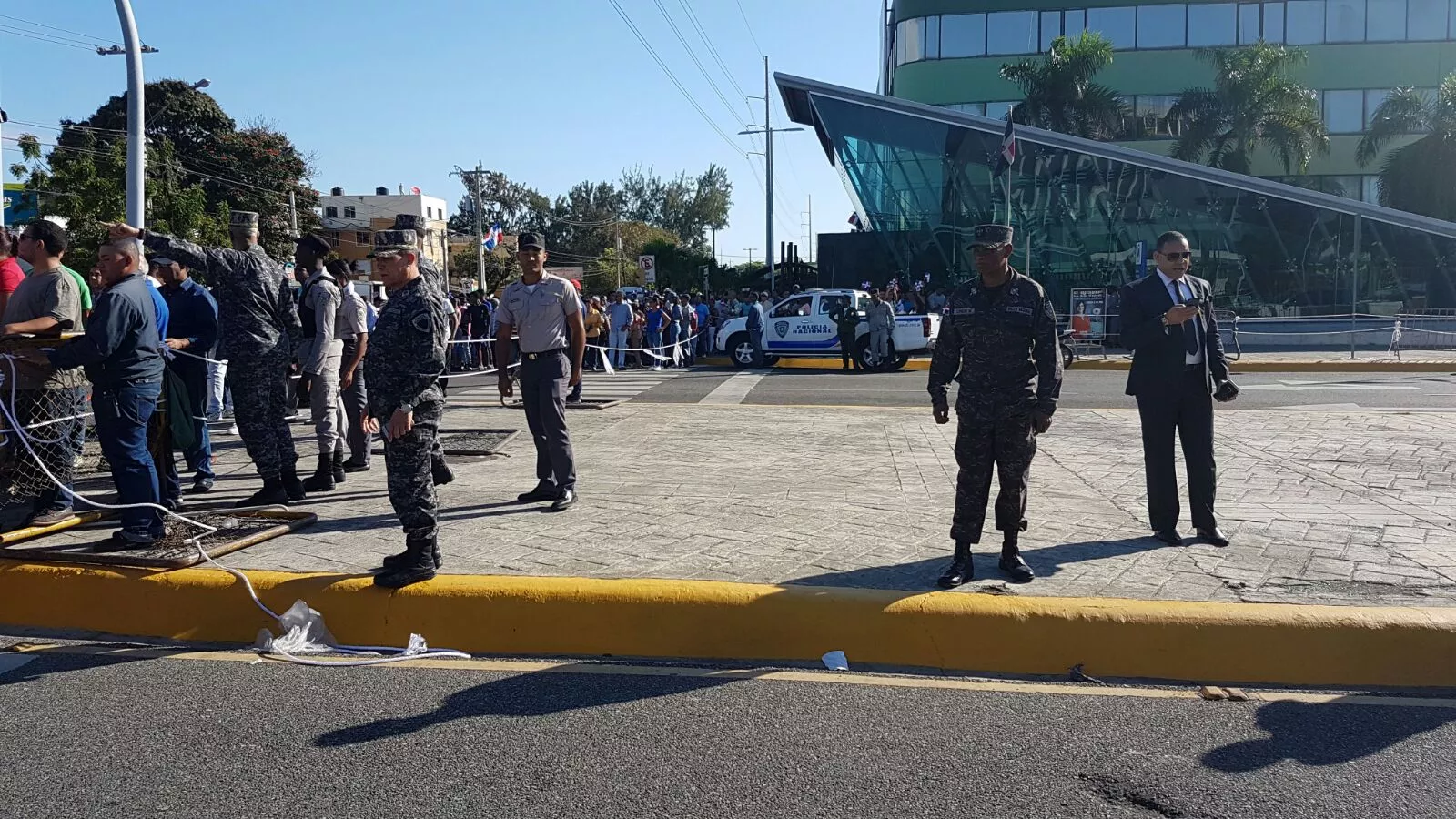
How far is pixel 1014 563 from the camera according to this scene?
564cm

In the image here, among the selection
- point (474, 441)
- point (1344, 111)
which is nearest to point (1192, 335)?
point (474, 441)

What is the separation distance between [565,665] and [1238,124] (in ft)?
148

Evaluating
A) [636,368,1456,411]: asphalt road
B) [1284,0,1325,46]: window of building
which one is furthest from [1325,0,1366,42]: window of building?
[636,368,1456,411]: asphalt road

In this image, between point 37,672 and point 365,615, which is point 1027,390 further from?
point 37,672

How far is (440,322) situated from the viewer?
558cm

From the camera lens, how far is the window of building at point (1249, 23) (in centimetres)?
4762

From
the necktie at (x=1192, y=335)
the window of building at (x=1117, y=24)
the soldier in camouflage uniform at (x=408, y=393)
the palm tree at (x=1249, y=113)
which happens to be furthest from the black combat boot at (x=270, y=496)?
the window of building at (x=1117, y=24)

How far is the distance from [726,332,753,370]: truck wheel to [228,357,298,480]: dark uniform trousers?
16.9 meters

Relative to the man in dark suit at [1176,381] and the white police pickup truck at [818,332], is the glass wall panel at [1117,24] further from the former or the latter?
the man in dark suit at [1176,381]

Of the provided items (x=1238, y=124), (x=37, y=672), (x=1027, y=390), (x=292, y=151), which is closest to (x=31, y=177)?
(x=292, y=151)

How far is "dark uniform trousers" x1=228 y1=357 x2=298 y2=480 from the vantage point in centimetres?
726

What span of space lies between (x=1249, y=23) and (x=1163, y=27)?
355 cm

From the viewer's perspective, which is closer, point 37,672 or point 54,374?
point 37,672

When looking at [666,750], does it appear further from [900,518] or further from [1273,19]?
[1273,19]
